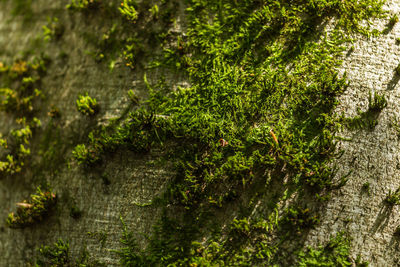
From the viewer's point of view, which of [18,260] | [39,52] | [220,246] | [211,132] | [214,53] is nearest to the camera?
[220,246]

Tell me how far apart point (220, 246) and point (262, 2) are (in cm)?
282

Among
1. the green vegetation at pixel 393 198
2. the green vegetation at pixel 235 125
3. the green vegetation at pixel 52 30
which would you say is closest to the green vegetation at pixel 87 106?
the green vegetation at pixel 235 125

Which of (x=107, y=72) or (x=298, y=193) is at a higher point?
(x=107, y=72)

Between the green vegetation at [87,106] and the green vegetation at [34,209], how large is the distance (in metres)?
1.10

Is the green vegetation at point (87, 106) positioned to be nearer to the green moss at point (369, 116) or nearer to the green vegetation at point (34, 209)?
the green vegetation at point (34, 209)

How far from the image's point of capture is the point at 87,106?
3479mm

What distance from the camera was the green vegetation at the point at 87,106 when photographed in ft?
11.5

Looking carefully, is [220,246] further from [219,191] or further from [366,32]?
[366,32]

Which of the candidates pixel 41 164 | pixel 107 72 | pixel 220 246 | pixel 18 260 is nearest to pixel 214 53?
pixel 107 72

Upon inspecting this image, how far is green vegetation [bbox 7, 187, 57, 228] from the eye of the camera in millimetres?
3445

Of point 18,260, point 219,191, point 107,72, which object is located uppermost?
point 107,72

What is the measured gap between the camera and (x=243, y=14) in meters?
3.34

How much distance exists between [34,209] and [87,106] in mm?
1425

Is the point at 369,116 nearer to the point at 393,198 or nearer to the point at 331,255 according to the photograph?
the point at 393,198
